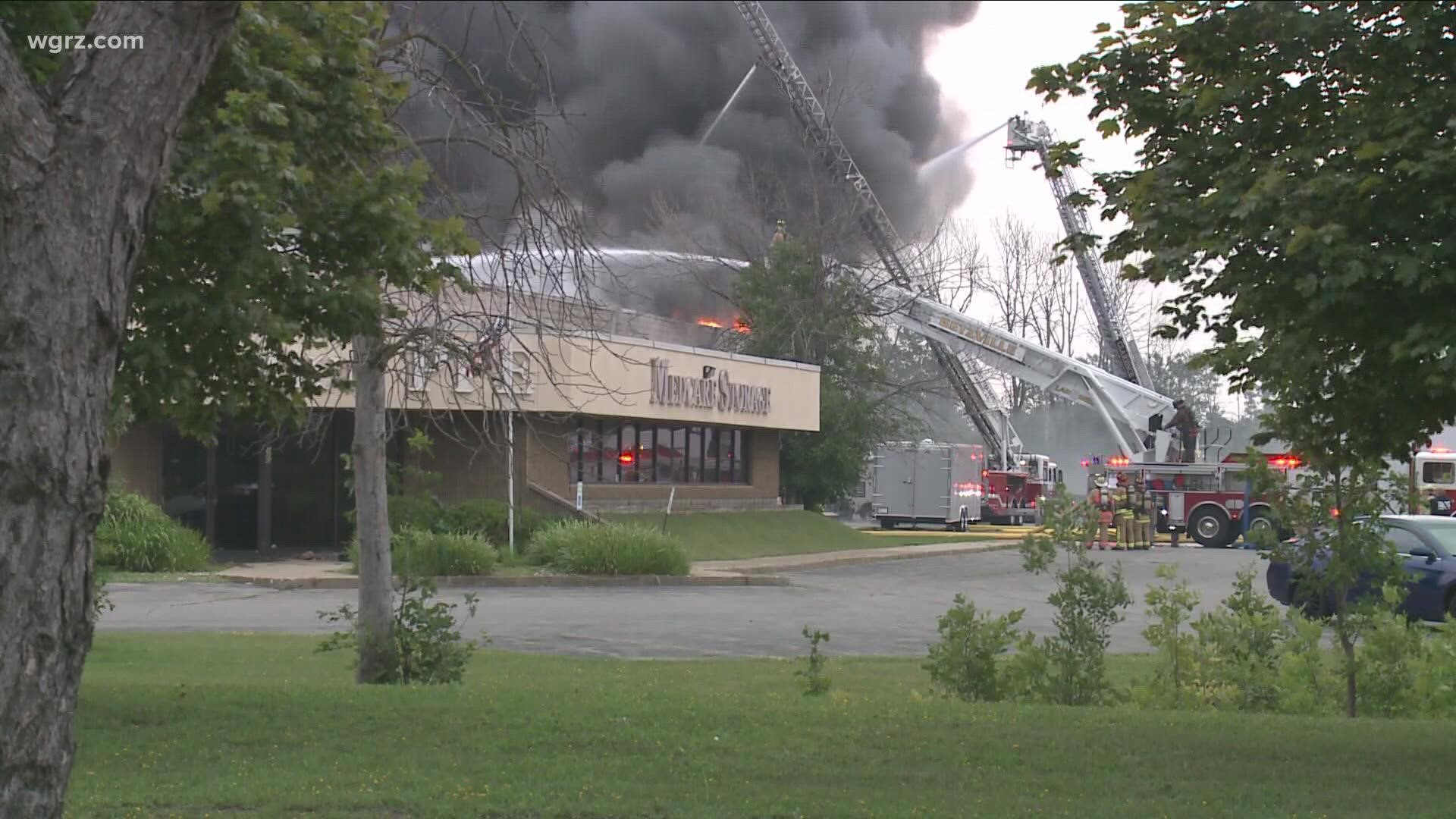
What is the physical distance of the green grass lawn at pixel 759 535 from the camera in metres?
29.0

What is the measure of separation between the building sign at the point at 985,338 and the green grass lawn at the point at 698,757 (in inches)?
1178

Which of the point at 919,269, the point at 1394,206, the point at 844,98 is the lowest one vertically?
the point at 1394,206

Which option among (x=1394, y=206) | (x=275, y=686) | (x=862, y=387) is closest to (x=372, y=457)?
(x=275, y=686)

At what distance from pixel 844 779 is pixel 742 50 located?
4255 cm

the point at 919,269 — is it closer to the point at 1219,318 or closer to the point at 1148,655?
the point at 1148,655

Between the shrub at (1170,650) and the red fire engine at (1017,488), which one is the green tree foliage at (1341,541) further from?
the red fire engine at (1017,488)

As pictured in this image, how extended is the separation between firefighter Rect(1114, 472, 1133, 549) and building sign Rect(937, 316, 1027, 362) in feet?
17.3

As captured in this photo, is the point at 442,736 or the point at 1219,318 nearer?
the point at 1219,318

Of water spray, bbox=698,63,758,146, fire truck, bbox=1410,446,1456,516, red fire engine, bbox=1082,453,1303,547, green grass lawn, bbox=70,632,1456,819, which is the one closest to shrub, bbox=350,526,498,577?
green grass lawn, bbox=70,632,1456,819

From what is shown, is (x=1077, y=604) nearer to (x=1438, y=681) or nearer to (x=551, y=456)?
(x=1438, y=681)

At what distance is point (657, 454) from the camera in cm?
3216

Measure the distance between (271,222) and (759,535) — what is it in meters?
24.6

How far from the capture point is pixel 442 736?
25.3ft

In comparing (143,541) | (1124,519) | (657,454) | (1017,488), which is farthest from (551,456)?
(1017,488)
